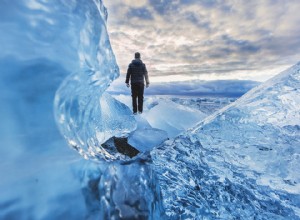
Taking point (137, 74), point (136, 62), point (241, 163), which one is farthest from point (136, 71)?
point (241, 163)

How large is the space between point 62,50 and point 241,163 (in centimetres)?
149

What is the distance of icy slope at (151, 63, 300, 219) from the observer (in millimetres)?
1486

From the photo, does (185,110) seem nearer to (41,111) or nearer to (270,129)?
(270,129)

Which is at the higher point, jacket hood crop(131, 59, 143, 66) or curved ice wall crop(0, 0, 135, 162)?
jacket hood crop(131, 59, 143, 66)

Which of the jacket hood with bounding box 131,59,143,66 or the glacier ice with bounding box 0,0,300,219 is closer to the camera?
the glacier ice with bounding box 0,0,300,219

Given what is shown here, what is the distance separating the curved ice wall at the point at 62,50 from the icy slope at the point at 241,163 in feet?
2.39

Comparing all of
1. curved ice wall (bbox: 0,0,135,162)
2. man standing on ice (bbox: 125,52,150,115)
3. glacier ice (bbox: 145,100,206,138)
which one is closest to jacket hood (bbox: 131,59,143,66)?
man standing on ice (bbox: 125,52,150,115)

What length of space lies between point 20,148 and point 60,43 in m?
0.49

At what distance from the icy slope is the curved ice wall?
728 mm

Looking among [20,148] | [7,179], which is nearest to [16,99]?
[20,148]

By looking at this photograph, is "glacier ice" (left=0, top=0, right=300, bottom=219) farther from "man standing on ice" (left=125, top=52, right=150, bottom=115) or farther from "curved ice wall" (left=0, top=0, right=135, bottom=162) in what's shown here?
"man standing on ice" (left=125, top=52, right=150, bottom=115)

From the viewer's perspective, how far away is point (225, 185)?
1.64 metres

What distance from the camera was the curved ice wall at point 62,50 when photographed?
97 cm

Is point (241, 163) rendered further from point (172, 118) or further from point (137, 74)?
point (137, 74)
